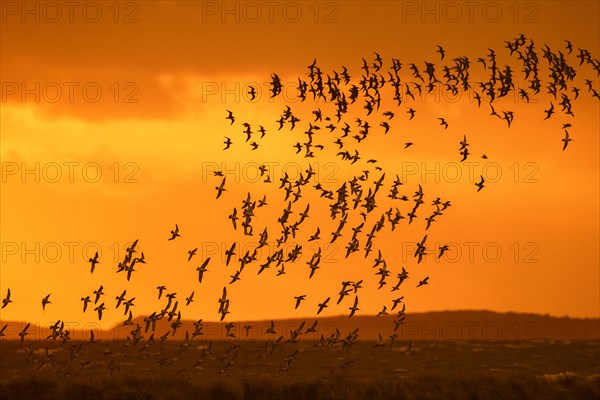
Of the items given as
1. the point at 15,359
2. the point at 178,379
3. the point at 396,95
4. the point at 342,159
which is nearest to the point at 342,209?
the point at 342,159

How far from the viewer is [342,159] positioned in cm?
3966

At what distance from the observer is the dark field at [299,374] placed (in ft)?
159

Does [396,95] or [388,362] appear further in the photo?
[388,362]

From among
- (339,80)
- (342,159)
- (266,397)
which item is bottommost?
(266,397)

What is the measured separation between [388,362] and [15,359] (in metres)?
18.6

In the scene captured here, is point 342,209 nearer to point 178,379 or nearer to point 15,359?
→ point 178,379

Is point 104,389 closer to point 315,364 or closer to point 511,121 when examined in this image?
point 315,364

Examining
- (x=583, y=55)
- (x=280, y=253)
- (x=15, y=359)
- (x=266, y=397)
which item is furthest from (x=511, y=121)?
(x=15, y=359)

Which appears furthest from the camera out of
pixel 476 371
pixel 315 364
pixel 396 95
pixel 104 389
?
pixel 315 364

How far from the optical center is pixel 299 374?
2112 inches

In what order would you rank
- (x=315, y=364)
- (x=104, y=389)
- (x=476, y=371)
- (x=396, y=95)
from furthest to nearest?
(x=315, y=364), (x=476, y=371), (x=104, y=389), (x=396, y=95)

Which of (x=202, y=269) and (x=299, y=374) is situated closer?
(x=202, y=269)

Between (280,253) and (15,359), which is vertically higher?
(280,253)

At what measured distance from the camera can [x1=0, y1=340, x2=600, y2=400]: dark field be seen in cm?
4856
